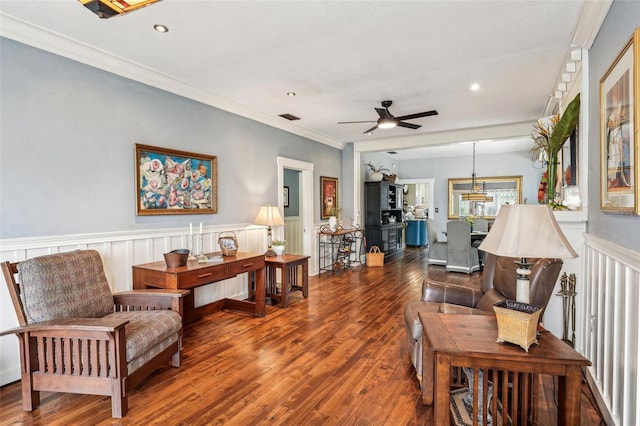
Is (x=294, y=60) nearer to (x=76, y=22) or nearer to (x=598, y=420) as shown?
(x=76, y=22)

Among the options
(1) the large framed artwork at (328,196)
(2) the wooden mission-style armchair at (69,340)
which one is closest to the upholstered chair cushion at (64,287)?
(2) the wooden mission-style armchair at (69,340)

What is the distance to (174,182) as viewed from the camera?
3.59 metres

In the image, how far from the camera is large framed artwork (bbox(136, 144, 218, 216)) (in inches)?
130

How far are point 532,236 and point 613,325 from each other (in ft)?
2.87

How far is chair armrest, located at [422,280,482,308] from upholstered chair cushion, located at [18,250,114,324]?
2.67 metres

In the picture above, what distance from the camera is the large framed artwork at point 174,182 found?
10.8 ft

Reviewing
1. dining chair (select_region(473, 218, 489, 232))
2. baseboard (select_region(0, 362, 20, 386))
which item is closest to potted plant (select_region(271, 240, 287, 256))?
baseboard (select_region(0, 362, 20, 386))

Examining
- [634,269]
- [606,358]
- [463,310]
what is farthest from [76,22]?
[606,358]

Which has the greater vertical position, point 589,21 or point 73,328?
point 589,21

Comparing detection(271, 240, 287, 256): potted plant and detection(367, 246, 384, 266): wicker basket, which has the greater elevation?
detection(271, 240, 287, 256): potted plant

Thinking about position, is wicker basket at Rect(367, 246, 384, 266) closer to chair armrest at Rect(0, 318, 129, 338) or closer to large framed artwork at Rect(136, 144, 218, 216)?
large framed artwork at Rect(136, 144, 218, 216)

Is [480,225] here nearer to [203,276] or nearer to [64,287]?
[203,276]

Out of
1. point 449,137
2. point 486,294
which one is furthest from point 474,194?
point 486,294

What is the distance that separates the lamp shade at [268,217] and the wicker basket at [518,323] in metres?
3.26
